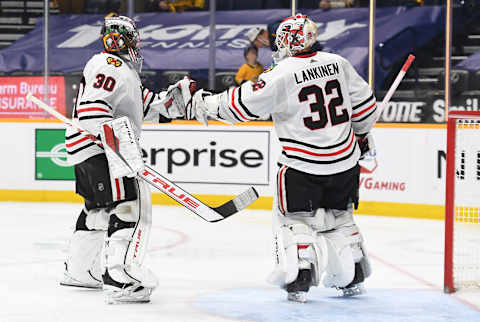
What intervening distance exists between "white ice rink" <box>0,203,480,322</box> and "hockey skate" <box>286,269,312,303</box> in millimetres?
56

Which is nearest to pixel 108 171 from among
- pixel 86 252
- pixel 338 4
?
pixel 86 252

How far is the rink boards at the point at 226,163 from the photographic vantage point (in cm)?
767

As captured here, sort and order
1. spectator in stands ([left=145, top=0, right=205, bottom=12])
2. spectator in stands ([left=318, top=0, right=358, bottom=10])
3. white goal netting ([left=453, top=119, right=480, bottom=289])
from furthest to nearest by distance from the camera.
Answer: spectator in stands ([left=145, top=0, right=205, bottom=12]), spectator in stands ([left=318, top=0, right=358, bottom=10]), white goal netting ([left=453, top=119, right=480, bottom=289])

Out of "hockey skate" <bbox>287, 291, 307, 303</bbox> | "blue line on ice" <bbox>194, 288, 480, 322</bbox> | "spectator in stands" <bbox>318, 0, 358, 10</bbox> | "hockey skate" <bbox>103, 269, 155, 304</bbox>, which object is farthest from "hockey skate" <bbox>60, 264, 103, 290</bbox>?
"spectator in stands" <bbox>318, 0, 358, 10</bbox>

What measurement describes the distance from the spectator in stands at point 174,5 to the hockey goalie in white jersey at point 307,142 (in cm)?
650

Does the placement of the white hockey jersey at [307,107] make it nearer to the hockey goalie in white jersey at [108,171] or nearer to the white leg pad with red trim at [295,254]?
the white leg pad with red trim at [295,254]

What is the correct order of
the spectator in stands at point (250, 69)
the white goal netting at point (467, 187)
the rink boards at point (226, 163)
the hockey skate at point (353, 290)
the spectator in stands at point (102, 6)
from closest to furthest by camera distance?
the hockey skate at point (353, 290)
the white goal netting at point (467, 187)
the rink boards at point (226, 163)
the spectator in stands at point (250, 69)
the spectator in stands at point (102, 6)

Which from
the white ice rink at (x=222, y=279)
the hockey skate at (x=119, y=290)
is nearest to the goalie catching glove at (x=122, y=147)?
the hockey skate at (x=119, y=290)

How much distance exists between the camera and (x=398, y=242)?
6.26 m

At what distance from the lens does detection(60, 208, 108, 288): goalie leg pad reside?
4.36 m

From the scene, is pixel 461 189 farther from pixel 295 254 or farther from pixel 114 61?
pixel 114 61

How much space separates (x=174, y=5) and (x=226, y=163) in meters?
3.35

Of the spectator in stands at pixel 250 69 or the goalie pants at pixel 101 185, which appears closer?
the goalie pants at pixel 101 185

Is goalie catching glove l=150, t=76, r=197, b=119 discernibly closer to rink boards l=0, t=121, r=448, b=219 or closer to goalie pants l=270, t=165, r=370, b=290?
goalie pants l=270, t=165, r=370, b=290
